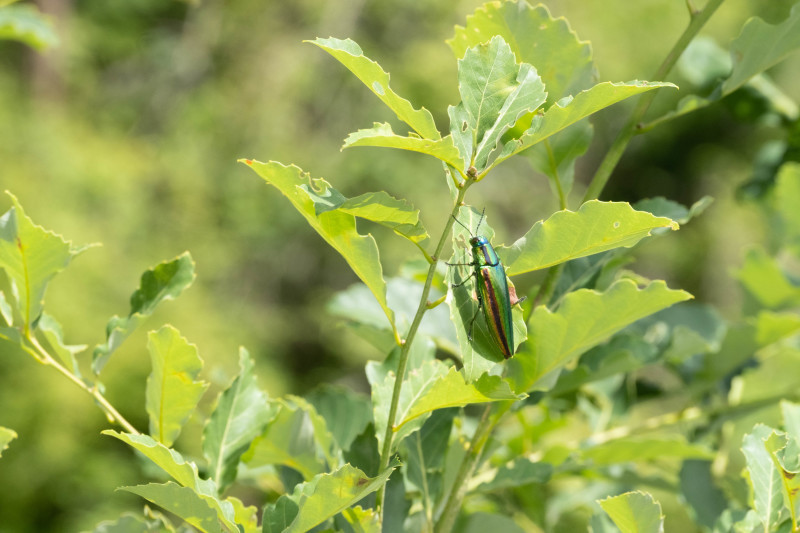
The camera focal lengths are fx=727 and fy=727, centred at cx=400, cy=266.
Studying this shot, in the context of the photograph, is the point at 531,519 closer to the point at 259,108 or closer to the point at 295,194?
the point at 295,194

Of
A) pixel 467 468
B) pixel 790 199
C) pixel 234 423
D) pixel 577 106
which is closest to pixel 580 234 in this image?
pixel 577 106

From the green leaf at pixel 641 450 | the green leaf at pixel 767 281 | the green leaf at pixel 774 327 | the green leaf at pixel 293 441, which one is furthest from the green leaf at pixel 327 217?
the green leaf at pixel 767 281

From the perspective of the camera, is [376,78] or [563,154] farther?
[563,154]

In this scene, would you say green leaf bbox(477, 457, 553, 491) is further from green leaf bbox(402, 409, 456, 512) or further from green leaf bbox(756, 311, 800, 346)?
green leaf bbox(756, 311, 800, 346)

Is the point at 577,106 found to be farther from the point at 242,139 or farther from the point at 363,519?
the point at 242,139

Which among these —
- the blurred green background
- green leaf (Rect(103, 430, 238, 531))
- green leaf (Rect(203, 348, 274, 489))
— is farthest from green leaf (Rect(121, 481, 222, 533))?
the blurred green background

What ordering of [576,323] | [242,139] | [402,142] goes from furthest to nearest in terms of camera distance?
[242,139], [576,323], [402,142]
